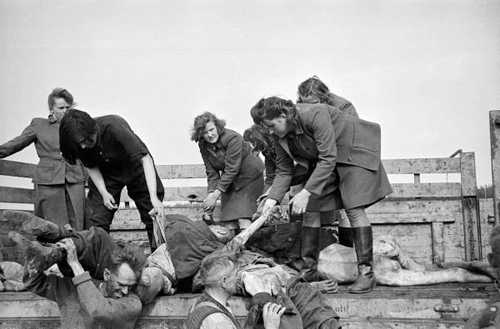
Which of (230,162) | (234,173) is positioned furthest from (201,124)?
(234,173)

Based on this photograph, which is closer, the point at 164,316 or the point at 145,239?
the point at 164,316

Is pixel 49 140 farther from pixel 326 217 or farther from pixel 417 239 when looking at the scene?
pixel 417 239

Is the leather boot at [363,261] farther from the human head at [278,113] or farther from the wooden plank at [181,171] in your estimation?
the wooden plank at [181,171]

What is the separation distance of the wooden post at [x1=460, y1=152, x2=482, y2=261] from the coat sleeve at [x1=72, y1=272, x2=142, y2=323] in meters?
3.71

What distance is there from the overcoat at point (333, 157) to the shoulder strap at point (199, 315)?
149 cm

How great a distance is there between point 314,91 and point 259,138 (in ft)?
2.80

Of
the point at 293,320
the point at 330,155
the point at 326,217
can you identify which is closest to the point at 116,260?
the point at 293,320

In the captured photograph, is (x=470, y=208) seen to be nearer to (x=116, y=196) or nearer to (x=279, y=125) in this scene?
(x=279, y=125)

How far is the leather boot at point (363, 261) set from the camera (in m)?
4.12

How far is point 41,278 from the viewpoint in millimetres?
3900

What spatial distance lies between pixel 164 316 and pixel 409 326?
1.64m

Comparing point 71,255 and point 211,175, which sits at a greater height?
point 211,175

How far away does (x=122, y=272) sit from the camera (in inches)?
150

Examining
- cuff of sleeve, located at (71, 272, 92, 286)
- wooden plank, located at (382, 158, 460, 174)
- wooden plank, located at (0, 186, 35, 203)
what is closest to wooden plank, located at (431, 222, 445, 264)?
wooden plank, located at (382, 158, 460, 174)
